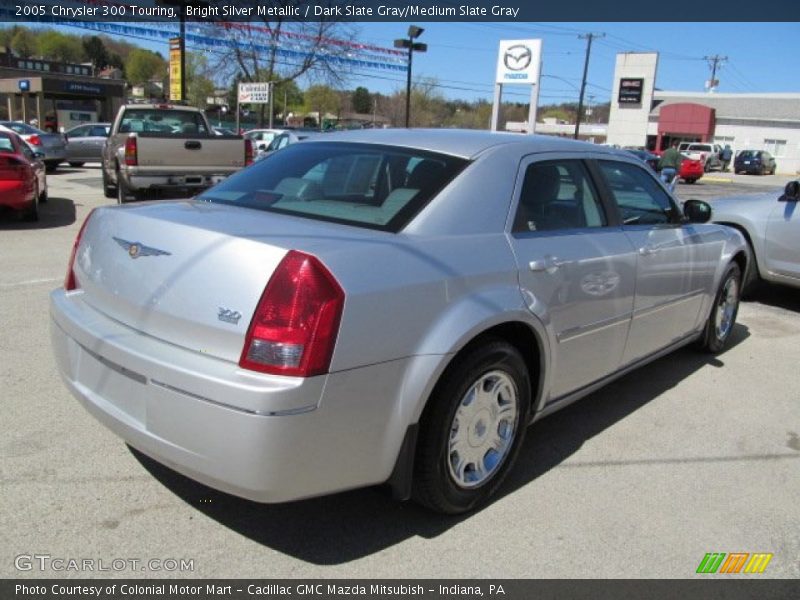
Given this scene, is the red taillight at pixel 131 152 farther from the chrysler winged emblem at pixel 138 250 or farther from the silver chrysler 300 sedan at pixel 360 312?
the chrysler winged emblem at pixel 138 250

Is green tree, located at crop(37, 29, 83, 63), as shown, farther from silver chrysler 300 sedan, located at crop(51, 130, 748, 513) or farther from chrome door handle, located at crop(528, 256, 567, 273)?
chrome door handle, located at crop(528, 256, 567, 273)

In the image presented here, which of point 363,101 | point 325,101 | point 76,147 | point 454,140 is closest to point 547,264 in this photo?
point 454,140

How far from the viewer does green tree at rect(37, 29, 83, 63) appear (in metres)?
117

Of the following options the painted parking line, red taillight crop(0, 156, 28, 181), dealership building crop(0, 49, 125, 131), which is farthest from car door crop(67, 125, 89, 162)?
dealership building crop(0, 49, 125, 131)

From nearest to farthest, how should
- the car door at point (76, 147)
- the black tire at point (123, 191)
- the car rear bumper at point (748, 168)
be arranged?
1. the black tire at point (123, 191)
2. the car door at point (76, 147)
3. the car rear bumper at point (748, 168)

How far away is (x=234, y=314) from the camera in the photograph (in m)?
2.31

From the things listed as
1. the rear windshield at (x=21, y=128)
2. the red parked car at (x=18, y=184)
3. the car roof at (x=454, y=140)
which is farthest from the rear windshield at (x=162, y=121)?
the rear windshield at (x=21, y=128)

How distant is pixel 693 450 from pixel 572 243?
56.7 inches

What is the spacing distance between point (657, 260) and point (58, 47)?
136602 mm

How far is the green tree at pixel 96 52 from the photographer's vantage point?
121m

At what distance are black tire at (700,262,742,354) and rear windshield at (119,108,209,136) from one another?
981 cm

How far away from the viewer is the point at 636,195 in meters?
4.37

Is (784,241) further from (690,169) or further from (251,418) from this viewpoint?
(690,169)

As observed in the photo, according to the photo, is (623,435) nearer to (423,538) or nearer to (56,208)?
(423,538)
